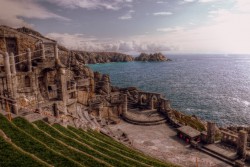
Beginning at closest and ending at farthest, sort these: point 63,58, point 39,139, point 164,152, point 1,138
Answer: point 1,138 → point 39,139 → point 164,152 → point 63,58

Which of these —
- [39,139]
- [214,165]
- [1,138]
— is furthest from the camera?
[214,165]

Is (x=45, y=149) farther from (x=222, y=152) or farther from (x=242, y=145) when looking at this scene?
(x=242, y=145)

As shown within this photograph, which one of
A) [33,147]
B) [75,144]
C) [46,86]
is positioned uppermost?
[46,86]

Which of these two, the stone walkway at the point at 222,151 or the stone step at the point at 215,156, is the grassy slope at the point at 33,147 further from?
the stone walkway at the point at 222,151

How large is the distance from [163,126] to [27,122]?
2316 centimetres

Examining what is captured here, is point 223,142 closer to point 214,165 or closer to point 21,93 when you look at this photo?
point 214,165

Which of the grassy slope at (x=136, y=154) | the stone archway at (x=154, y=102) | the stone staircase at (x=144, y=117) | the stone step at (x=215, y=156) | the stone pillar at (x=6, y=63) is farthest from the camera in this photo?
the stone archway at (x=154, y=102)

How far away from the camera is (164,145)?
26.0 m

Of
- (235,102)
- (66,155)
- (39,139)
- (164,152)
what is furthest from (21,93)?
(235,102)

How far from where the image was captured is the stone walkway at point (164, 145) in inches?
867

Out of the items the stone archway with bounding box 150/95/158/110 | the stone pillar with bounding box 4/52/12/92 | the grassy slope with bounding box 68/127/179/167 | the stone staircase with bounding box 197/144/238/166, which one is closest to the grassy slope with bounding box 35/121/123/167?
the grassy slope with bounding box 68/127/179/167

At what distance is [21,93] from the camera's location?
26922 millimetres

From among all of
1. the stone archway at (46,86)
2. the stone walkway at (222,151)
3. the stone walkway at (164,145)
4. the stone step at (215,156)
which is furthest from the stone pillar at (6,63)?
the stone walkway at (222,151)

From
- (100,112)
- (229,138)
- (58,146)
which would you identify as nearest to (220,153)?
(229,138)
